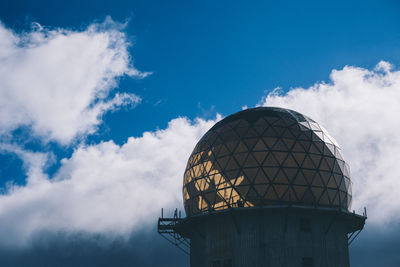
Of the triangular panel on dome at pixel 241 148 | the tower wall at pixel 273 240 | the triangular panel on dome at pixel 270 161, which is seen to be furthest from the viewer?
the triangular panel on dome at pixel 241 148

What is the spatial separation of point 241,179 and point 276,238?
178 inches

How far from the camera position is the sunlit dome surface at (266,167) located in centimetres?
2770

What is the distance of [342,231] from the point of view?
97.2 ft

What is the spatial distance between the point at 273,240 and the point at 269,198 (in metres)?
2.75

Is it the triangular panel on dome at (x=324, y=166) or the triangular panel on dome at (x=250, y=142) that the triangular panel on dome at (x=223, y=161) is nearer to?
the triangular panel on dome at (x=250, y=142)

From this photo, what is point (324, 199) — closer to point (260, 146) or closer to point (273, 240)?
point (273, 240)

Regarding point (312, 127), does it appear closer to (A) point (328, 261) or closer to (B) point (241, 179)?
(B) point (241, 179)

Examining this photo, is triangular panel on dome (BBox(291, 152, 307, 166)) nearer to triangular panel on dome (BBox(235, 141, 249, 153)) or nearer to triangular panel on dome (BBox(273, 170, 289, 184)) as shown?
triangular panel on dome (BBox(273, 170, 289, 184))

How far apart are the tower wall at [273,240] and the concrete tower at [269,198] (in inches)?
2.5

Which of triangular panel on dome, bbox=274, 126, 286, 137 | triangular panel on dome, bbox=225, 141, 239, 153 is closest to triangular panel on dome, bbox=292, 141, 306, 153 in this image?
triangular panel on dome, bbox=274, 126, 286, 137

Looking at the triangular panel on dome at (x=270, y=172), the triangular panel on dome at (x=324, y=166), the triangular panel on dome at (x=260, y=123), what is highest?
the triangular panel on dome at (x=260, y=123)

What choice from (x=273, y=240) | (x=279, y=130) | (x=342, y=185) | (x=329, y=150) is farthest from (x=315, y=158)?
(x=273, y=240)

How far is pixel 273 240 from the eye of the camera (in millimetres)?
26828

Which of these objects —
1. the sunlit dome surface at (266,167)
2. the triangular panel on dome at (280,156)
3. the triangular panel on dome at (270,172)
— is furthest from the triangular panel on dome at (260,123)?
the triangular panel on dome at (270,172)
